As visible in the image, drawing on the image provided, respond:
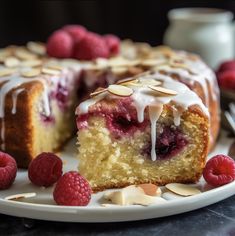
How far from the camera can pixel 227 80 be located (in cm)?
264

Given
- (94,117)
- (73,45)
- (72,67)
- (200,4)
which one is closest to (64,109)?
(72,67)

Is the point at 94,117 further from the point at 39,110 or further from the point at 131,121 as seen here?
the point at 39,110

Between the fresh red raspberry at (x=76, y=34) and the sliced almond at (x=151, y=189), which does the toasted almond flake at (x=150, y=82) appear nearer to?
the sliced almond at (x=151, y=189)

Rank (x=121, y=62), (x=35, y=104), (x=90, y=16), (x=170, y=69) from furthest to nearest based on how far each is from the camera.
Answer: (x=90, y=16) → (x=121, y=62) → (x=170, y=69) → (x=35, y=104)

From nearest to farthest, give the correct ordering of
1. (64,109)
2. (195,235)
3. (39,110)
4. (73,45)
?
(195,235)
(39,110)
(64,109)
(73,45)

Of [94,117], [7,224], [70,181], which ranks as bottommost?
[7,224]

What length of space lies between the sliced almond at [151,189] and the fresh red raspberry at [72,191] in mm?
Answer: 182

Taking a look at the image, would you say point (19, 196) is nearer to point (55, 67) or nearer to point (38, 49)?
point (55, 67)

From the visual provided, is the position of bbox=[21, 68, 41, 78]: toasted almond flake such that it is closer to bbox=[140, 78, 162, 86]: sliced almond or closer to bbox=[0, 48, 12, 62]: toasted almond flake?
bbox=[0, 48, 12, 62]: toasted almond flake

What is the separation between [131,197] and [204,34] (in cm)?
167

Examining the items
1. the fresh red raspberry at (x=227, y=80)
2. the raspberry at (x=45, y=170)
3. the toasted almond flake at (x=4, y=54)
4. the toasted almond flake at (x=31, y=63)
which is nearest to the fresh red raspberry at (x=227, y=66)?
the fresh red raspberry at (x=227, y=80)

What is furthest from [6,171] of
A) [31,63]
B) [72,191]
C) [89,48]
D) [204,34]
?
[204,34]

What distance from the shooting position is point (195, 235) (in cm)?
162

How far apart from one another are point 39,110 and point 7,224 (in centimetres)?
60
